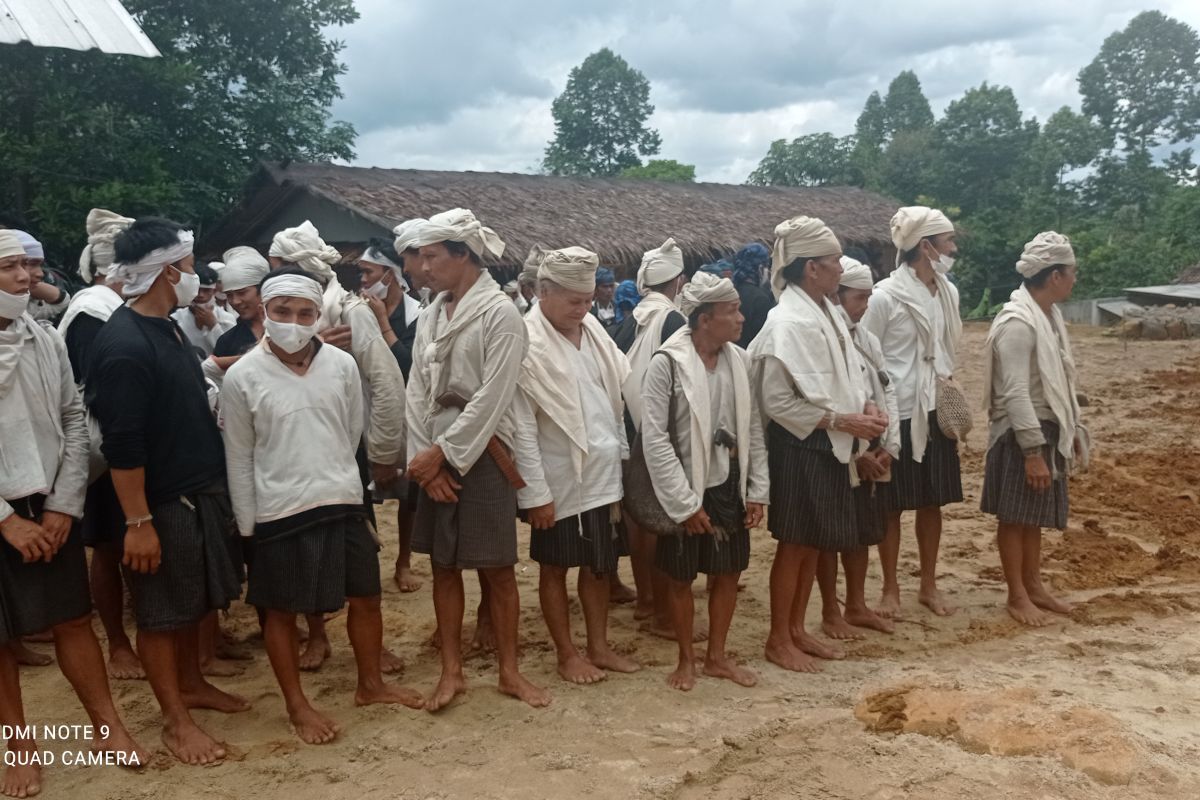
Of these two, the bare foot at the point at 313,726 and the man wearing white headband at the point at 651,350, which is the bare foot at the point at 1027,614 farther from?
the bare foot at the point at 313,726

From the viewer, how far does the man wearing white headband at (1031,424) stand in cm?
443

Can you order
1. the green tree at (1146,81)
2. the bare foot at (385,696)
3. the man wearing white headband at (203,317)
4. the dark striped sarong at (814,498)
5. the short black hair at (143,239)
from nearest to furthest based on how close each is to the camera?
the short black hair at (143,239)
the bare foot at (385,696)
the dark striped sarong at (814,498)
the man wearing white headband at (203,317)
the green tree at (1146,81)

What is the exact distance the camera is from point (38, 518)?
9.93 ft

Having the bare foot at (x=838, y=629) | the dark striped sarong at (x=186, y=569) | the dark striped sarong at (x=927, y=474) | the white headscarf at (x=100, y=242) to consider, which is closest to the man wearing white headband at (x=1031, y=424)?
the dark striped sarong at (x=927, y=474)

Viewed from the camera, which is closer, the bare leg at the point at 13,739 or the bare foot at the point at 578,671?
the bare leg at the point at 13,739

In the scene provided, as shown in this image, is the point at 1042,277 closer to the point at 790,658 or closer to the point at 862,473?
the point at 862,473

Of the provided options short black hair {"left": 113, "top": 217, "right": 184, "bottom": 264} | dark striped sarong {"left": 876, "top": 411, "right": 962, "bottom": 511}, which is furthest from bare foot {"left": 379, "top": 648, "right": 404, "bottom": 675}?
dark striped sarong {"left": 876, "top": 411, "right": 962, "bottom": 511}

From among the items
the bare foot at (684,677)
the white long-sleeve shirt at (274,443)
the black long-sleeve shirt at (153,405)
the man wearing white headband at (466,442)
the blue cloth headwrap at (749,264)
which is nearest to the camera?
the black long-sleeve shirt at (153,405)

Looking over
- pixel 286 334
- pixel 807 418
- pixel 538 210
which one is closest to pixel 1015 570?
pixel 807 418

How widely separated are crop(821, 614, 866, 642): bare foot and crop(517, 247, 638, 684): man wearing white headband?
117 cm

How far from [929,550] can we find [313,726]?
3046mm

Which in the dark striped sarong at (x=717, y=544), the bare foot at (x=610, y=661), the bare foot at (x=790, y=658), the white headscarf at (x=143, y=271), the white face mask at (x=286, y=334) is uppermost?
the white headscarf at (x=143, y=271)

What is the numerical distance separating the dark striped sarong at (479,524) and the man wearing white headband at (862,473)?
155 centimetres

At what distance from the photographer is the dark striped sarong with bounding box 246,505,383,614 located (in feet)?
10.9
